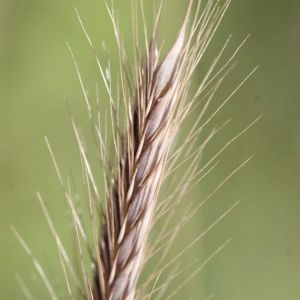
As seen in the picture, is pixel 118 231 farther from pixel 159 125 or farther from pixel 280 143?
pixel 280 143

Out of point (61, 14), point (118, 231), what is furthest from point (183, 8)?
point (118, 231)

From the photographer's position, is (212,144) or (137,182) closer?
(137,182)

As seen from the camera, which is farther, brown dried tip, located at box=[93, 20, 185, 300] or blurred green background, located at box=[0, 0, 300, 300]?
blurred green background, located at box=[0, 0, 300, 300]

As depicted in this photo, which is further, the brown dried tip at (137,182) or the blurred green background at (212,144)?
the blurred green background at (212,144)
